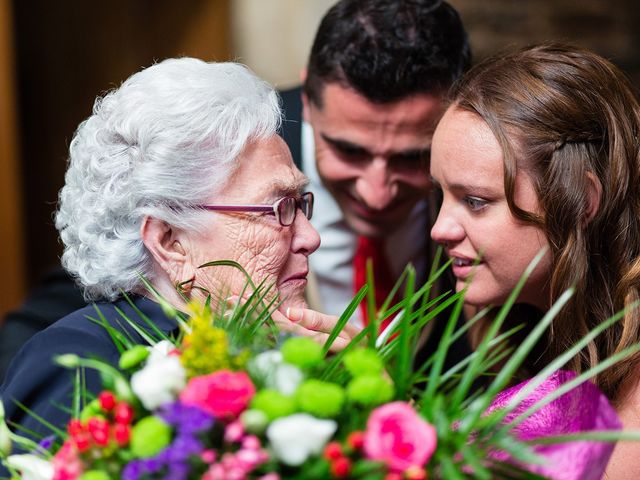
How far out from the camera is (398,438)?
3.75ft

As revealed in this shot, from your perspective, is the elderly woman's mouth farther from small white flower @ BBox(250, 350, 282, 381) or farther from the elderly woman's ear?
small white flower @ BBox(250, 350, 282, 381)

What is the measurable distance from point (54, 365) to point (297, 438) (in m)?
0.77

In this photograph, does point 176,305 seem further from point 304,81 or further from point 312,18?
point 312,18

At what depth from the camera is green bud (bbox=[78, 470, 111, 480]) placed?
1163 mm

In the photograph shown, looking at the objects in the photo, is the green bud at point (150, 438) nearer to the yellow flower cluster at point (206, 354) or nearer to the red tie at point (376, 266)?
the yellow flower cluster at point (206, 354)

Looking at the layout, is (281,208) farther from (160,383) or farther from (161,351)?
(160,383)

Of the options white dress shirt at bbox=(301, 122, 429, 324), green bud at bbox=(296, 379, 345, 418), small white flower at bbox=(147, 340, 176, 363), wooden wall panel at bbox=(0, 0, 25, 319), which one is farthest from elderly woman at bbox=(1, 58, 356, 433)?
wooden wall panel at bbox=(0, 0, 25, 319)

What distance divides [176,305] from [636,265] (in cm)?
97

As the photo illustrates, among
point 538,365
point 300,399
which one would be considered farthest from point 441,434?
point 538,365

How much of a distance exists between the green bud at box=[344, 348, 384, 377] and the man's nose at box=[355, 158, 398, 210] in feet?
4.85

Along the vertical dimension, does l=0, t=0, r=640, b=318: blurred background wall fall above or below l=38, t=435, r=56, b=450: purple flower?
below

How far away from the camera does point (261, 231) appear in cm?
203

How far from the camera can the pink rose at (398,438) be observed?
113 cm

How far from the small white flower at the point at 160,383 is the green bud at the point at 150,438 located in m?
0.03
